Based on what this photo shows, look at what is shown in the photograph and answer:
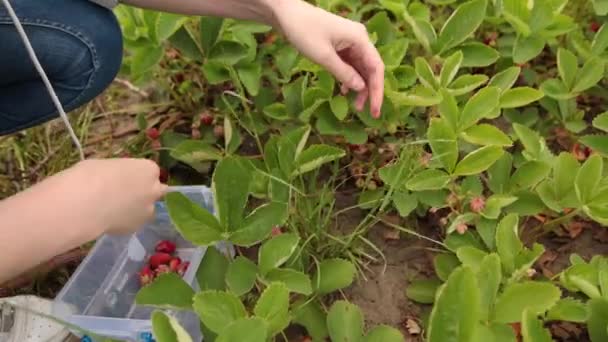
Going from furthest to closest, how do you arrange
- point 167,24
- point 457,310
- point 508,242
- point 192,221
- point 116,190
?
1. point 167,24
2. point 508,242
3. point 192,221
4. point 116,190
5. point 457,310

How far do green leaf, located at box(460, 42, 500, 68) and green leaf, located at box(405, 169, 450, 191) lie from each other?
0.33m

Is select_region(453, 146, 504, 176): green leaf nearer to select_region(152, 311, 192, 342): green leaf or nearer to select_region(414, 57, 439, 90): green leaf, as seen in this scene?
select_region(414, 57, 439, 90): green leaf

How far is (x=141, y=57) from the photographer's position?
1.48 metres

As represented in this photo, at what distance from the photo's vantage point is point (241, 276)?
112 centimetres

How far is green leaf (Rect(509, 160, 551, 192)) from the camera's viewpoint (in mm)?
1279

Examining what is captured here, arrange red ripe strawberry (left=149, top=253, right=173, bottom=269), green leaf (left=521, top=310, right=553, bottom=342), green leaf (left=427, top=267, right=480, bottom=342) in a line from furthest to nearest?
red ripe strawberry (left=149, top=253, right=173, bottom=269) < green leaf (left=521, top=310, right=553, bottom=342) < green leaf (left=427, top=267, right=480, bottom=342)

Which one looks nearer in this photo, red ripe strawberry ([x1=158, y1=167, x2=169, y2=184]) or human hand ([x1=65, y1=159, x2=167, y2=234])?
human hand ([x1=65, y1=159, x2=167, y2=234])

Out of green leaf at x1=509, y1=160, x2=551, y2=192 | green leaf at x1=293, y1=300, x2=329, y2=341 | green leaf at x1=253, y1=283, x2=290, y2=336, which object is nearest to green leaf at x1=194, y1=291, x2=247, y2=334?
green leaf at x1=253, y1=283, x2=290, y2=336

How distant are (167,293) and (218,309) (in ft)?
0.38

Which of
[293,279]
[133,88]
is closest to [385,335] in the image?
[293,279]

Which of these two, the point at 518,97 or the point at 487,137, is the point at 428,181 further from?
the point at 518,97

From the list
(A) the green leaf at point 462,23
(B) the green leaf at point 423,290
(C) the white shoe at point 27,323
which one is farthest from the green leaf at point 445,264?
(C) the white shoe at point 27,323

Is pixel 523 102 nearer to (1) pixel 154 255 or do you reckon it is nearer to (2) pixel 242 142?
(2) pixel 242 142

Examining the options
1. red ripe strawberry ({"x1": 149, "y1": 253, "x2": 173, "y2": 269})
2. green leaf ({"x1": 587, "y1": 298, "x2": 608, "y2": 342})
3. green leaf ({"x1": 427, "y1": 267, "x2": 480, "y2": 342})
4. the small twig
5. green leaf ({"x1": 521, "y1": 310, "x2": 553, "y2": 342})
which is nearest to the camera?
green leaf ({"x1": 427, "y1": 267, "x2": 480, "y2": 342})
